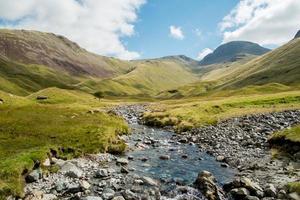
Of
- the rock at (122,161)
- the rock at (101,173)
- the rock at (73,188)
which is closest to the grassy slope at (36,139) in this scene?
the rock at (73,188)

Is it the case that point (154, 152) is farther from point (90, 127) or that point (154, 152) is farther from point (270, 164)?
point (270, 164)

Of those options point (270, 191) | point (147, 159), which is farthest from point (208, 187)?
point (147, 159)

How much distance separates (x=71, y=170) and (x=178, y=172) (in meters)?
10.4

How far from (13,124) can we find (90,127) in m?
10.3

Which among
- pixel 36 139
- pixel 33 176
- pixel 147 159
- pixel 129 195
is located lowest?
pixel 129 195

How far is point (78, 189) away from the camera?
28.3m

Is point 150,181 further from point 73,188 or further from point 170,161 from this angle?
point 170,161

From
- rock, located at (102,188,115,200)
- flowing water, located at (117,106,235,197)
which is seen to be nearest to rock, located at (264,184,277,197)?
flowing water, located at (117,106,235,197)

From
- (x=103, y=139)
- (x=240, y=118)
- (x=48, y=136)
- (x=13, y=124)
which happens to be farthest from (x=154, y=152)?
(x=240, y=118)

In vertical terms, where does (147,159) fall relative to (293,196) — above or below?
below

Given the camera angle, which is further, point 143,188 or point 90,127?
point 90,127

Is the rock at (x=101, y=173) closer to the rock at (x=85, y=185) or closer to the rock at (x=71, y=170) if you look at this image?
the rock at (x=71, y=170)

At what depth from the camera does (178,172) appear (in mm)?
35344

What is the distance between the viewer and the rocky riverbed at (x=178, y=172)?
27594 mm
